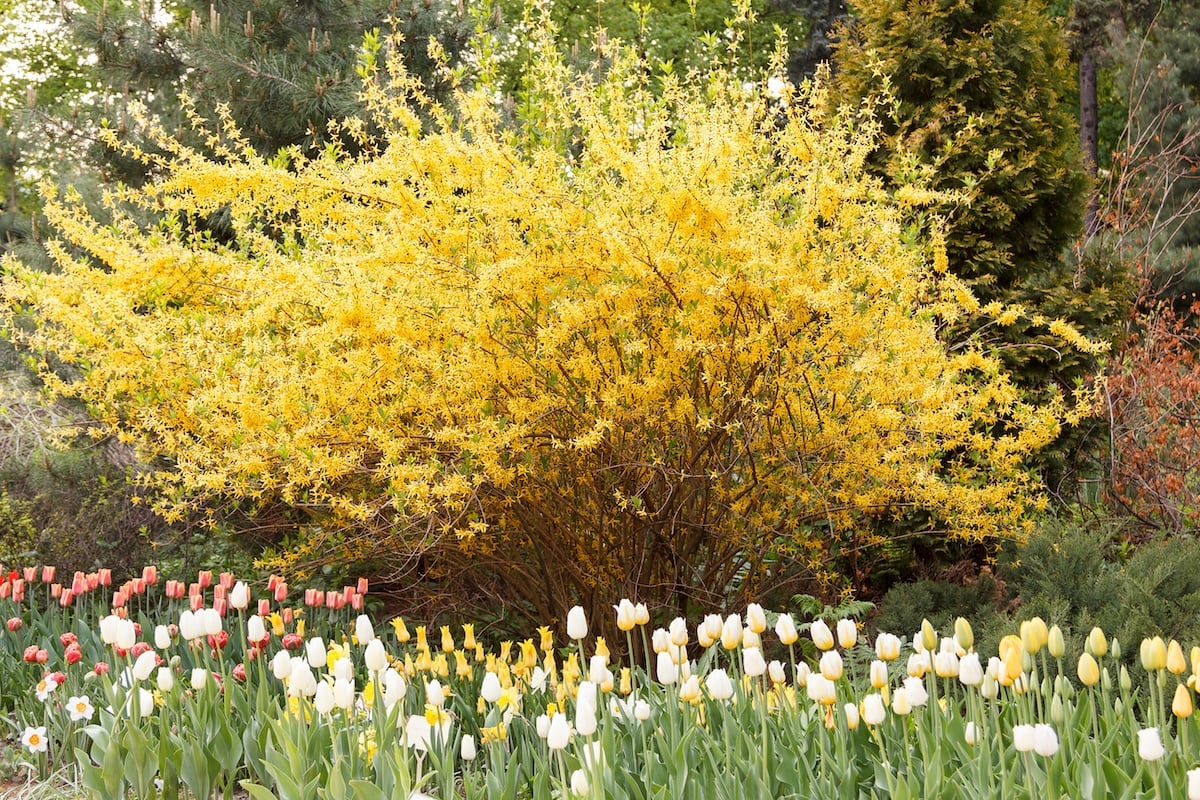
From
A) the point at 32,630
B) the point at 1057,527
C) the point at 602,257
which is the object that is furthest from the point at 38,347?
the point at 1057,527

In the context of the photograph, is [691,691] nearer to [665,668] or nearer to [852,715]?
[665,668]

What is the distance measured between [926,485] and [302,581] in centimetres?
294

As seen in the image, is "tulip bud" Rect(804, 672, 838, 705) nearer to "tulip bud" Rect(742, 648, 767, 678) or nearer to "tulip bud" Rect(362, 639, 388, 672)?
"tulip bud" Rect(742, 648, 767, 678)

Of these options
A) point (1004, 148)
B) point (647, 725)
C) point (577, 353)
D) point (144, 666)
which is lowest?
point (647, 725)

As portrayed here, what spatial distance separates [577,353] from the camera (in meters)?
3.86

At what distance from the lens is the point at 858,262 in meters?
3.94

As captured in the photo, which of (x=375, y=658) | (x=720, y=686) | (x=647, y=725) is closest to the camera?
(x=720, y=686)

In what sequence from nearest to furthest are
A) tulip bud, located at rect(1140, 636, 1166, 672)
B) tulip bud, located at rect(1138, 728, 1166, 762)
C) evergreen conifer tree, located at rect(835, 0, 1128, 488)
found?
tulip bud, located at rect(1138, 728, 1166, 762), tulip bud, located at rect(1140, 636, 1166, 672), evergreen conifer tree, located at rect(835, 0, 1128, 488)

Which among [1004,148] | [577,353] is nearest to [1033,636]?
[577,353]

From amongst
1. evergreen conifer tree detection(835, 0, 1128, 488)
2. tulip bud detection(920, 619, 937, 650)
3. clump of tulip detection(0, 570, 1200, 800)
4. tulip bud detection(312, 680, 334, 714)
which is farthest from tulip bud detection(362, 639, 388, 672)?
evergreen conifer tree detection(835, 0, 1128, 488)

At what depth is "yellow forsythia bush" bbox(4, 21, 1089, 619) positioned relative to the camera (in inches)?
143

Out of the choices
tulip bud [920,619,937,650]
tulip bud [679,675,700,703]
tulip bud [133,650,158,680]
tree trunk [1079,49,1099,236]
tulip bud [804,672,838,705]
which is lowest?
tree trunk [1079,49,1099,236]

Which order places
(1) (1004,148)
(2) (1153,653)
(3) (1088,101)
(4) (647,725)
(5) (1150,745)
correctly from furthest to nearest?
(3) (1088,101) < (1) (1004,148) < (4) (647,725) < (2) (1153,653) < (5) (1150,745)

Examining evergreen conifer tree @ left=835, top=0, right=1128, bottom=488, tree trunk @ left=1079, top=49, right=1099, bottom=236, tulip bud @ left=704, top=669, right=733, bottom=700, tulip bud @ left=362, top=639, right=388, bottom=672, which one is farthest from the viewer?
tree trunk @ left=1079, top=49, right=1099, bottom=236
